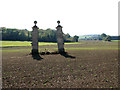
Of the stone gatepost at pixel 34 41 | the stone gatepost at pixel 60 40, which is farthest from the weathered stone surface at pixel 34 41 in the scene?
the stone gatepost at pixel 60 40

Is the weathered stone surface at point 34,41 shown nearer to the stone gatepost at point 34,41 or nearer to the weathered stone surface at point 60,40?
the stone gatepost at point 34,41

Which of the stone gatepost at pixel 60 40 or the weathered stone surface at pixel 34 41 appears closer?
the weathered stone surface at pixel 34 41

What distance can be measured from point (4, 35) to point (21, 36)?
1473cm

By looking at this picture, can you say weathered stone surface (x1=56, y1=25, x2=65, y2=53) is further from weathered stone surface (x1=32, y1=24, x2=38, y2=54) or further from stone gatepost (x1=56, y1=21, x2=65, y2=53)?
weathered stone surface (x1=32, y1=24, x2=38, y2=54)

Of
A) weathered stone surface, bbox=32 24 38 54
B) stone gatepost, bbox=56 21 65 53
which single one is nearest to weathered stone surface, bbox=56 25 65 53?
stone gatepost, bbox=56 21 65 53

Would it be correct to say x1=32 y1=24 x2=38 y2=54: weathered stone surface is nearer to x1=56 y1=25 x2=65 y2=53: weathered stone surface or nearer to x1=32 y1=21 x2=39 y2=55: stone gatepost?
x1=32 y1=21 x2=39 y2=55: stone gatepost

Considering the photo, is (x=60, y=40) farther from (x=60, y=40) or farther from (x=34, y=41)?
(x=34, y=41)

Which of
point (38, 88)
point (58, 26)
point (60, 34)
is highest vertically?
point (58, 26)

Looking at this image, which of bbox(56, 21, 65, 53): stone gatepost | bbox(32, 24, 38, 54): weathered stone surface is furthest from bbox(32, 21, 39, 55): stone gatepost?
bbox(56, 21, 65, 53): stone gatepost

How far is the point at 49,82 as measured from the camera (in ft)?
35.2

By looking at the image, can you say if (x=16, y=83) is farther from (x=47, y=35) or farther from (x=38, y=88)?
(x=47, y=35)

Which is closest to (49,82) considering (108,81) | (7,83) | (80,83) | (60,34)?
(80,83)

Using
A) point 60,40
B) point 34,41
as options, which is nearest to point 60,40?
point 60,40

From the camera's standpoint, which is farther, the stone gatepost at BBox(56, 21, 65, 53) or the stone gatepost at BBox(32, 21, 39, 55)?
the stone gatepost at BBox(56, 21, 65, 53)
